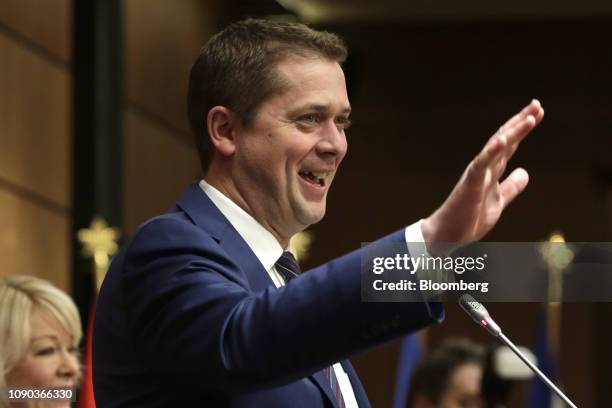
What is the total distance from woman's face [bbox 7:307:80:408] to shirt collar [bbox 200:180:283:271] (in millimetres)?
1823

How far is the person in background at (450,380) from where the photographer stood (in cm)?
488

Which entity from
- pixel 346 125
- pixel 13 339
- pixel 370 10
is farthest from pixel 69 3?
pixel 346 125

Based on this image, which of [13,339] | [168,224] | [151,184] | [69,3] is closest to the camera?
[168,224]

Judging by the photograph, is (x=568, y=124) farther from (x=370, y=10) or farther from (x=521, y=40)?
(x=370, y=10)

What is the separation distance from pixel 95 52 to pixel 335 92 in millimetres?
5973

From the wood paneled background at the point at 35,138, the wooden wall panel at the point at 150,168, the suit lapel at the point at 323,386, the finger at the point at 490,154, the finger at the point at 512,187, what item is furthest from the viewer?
the wooden wall panel at the point at 150,168

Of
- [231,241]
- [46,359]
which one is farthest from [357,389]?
[46,359]

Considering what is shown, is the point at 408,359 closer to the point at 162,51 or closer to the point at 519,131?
the point at 162,51

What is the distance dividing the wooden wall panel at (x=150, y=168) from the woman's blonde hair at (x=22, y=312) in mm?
4494

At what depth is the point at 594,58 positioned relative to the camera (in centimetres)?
1067

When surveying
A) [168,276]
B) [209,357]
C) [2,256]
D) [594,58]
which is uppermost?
[594,58]

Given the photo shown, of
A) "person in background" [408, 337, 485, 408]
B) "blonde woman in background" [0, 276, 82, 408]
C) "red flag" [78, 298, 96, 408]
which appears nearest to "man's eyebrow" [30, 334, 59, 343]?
"blonde woman in background" [0, 276, 82, 408]

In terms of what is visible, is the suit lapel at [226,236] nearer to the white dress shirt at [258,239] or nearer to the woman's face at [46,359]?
the white dress shirt at [258,239]

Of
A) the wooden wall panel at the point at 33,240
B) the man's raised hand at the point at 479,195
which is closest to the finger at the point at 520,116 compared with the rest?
the man's raised hand at the point at 479,195
